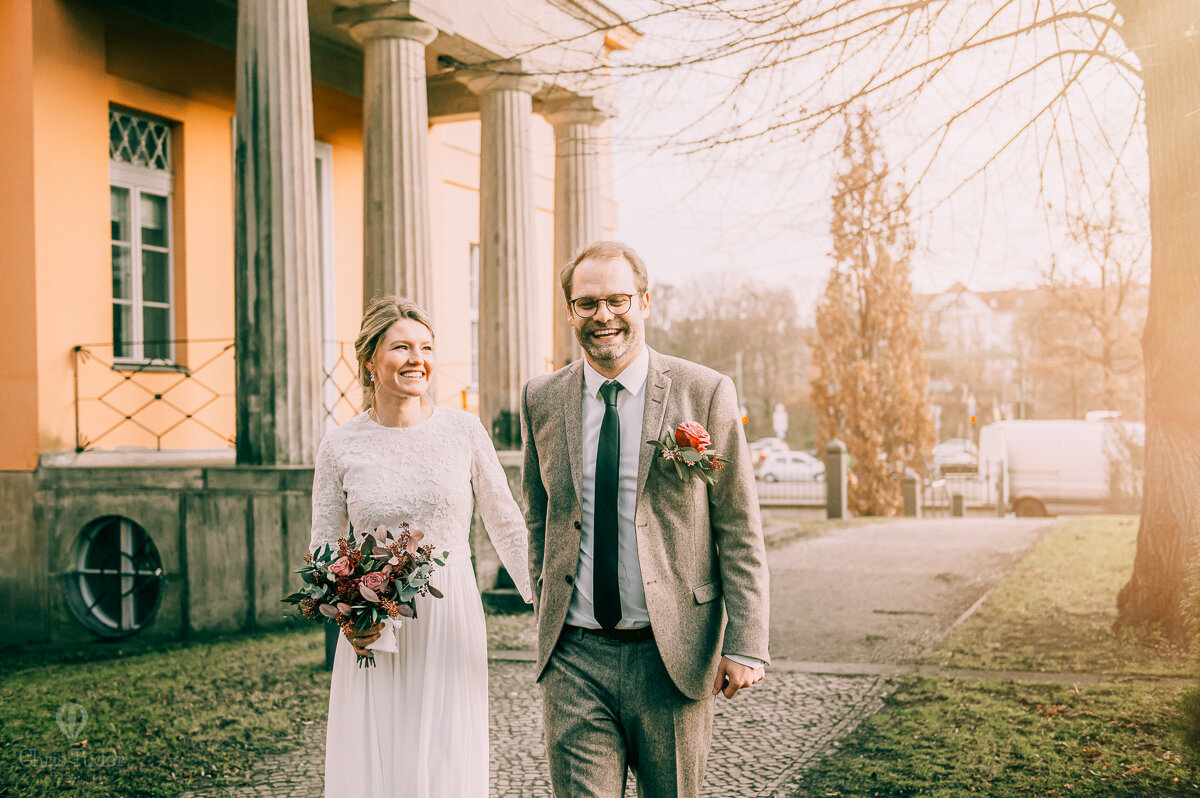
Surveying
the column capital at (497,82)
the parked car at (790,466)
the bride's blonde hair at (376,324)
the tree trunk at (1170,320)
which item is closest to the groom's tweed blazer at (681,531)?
the bride's blonde hair at (376,324)

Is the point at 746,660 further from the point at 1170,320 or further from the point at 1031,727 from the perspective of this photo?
the point at 1170,320

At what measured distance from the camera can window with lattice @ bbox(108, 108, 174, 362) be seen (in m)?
11.4

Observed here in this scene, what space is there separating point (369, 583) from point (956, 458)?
152 feet

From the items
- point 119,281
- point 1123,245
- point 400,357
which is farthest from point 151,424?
point 1123,245

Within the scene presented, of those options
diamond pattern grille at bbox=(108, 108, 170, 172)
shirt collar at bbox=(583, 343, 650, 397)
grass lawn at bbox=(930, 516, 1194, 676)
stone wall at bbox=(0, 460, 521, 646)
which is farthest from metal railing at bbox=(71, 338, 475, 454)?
shirt collar at bbox=(583, 343, 650, 397)

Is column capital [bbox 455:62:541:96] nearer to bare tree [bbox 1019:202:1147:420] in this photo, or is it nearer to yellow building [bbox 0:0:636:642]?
yellow building [bbox 0:0:636:642]

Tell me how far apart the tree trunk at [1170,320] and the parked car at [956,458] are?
26550 mm

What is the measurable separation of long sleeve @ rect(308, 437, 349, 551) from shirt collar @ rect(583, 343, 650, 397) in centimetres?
110

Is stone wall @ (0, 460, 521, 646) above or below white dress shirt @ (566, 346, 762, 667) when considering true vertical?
A: below

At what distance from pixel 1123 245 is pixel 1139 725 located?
6827 mm

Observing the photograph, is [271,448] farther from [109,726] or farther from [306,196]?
[109,726]

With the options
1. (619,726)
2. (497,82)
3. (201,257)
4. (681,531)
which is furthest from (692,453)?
(201,257)

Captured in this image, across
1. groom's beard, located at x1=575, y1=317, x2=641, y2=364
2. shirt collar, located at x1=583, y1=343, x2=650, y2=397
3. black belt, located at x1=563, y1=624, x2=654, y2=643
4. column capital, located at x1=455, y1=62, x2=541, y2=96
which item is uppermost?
column capital, located at x1=455, y1=62, x2=541, y2=96

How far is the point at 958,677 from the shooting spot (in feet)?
22.2
